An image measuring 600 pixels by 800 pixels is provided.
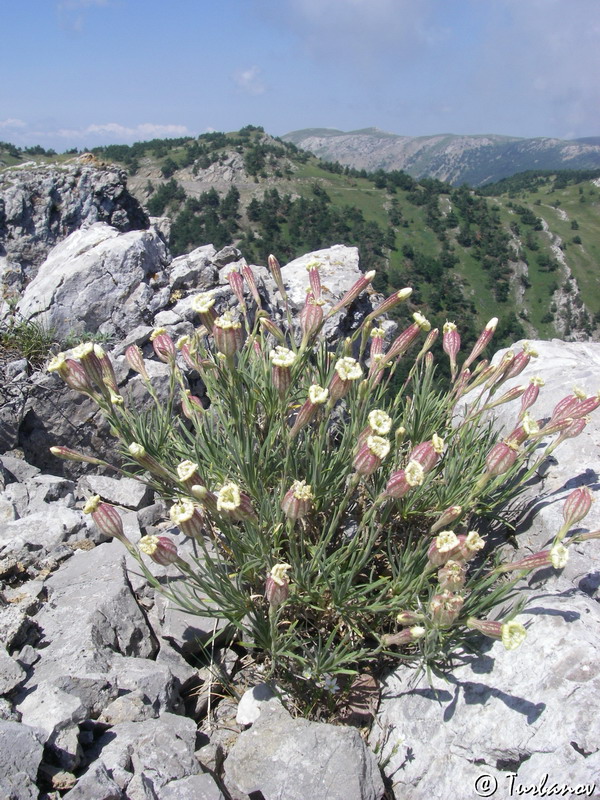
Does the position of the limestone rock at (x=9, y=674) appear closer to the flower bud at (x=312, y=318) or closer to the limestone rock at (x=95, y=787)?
the limestone rock at (x=95, y=787)

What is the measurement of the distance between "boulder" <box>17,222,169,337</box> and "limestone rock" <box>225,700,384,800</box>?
472cm

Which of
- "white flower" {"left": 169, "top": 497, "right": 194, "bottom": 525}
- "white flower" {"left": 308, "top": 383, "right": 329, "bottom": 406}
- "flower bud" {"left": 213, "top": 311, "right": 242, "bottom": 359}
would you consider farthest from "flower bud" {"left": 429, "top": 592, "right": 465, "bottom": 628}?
"flower bud" {"left": 213, "top": 311, "right": 242, "bottom": 359}

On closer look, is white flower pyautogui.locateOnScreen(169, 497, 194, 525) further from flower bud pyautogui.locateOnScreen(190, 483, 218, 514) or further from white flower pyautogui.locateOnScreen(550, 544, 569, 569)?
white flower pyautogui.locateOnScreen(550, 544, 569, 569)

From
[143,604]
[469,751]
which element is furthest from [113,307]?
[469,751]

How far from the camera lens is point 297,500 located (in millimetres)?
2736

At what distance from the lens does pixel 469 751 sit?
2.62m

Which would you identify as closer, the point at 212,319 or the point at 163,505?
the point at 212,319

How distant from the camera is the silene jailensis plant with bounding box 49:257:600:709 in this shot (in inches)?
110

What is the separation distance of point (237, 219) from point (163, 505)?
107322mm

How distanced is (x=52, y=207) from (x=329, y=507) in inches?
309

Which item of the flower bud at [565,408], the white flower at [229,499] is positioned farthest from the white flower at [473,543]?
the flower bud at [565,408]

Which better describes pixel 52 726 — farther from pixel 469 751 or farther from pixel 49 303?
pixel 49 303

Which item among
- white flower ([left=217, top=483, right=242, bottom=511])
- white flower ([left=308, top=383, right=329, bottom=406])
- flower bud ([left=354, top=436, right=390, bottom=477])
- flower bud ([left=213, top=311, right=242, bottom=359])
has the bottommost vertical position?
white flower ([left=217, top=483, right=242, bottom=511])

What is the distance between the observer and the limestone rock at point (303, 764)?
250cm
